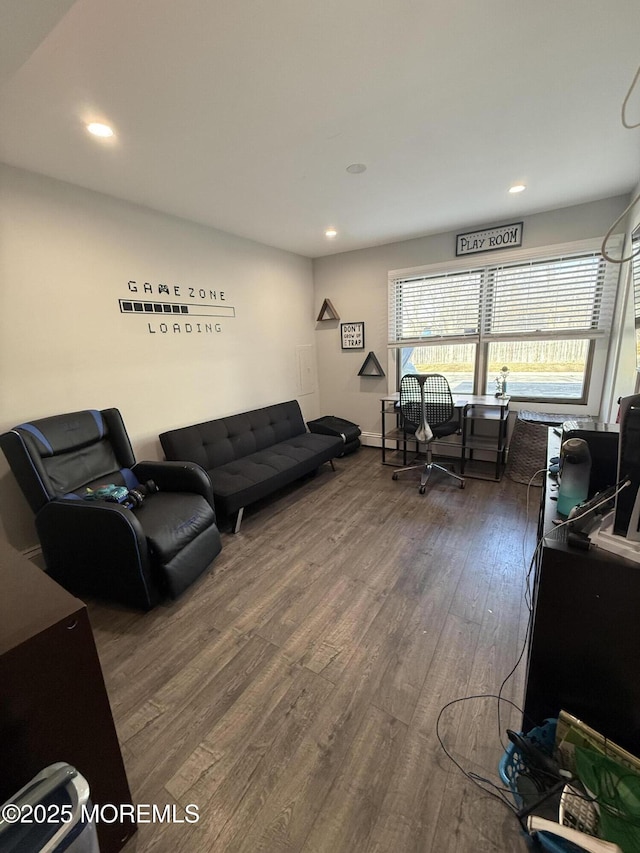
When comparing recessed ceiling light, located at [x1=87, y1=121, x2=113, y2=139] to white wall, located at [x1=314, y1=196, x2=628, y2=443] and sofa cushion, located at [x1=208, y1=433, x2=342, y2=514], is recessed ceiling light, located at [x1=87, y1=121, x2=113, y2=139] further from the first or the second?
white wall, located at [x1=314, y1=196, x2=628, y2=443]

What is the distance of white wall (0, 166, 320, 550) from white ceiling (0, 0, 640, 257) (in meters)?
0.25

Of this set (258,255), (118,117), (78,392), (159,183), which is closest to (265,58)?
(118,117)

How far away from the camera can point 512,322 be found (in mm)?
3676

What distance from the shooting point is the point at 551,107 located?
1.78 m

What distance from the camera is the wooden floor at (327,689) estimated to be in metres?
1.08

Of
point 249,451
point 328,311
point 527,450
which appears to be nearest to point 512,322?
point 527,450

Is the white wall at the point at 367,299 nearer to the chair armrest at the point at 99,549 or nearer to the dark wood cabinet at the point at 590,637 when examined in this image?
the dark wood cabinet at the point at 590,637

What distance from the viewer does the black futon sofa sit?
2.74 meters

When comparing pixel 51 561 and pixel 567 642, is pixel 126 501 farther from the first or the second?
pixel 567 642

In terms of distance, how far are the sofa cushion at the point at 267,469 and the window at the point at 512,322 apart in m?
1.65

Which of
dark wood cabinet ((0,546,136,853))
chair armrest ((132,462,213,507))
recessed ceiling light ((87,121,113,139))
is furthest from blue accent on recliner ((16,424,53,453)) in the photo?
recessed ceiling light ((87,121,113,139))

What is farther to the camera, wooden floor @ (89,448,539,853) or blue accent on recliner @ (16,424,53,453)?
blue accent on recliner @ (16,424,53,453)

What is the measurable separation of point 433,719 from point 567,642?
66cm

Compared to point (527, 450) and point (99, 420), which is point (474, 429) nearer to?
point (527, 450)
